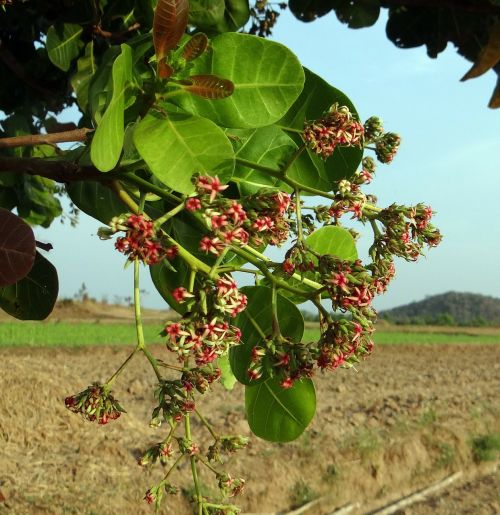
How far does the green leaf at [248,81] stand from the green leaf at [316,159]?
99 millimetres

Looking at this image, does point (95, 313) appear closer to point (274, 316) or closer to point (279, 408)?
point (279, 408)

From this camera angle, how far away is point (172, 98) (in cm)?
89

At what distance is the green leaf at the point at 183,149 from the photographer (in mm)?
806

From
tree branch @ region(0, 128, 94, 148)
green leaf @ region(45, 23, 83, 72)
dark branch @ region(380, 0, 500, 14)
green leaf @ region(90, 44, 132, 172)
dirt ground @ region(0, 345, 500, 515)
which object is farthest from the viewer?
dirt ground @ region(0, 345, 500, 515)

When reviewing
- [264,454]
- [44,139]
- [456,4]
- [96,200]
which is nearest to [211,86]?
[96,200]

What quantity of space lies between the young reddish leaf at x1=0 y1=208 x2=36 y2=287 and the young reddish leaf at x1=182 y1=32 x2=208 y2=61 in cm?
31

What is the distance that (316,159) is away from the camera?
1.00 meters

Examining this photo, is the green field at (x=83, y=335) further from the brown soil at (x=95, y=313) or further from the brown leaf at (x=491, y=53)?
the brown leaf at (x=491, y=53)

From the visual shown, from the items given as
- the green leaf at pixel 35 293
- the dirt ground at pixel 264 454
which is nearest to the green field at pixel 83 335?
the dirt ground at pixel 264 454

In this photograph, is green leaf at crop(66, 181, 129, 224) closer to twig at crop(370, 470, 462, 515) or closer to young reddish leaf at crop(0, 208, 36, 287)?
young reddish leaf at crop(0, 208, 36, 287)

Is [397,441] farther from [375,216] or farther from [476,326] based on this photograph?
[476,326]

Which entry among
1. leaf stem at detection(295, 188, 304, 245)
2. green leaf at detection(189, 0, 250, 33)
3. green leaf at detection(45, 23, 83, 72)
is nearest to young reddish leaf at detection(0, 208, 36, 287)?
leaf stem at detection(295, 188, 304, 245)

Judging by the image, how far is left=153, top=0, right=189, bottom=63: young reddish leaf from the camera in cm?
83

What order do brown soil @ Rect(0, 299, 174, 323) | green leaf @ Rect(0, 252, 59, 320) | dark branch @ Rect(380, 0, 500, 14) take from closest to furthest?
green leaf @ Rect(0, 252, 59, 320) → dark branch @ Rect(380, 0, 500, 14) → brown soil @ Rect(0, 299, 174, 323)
